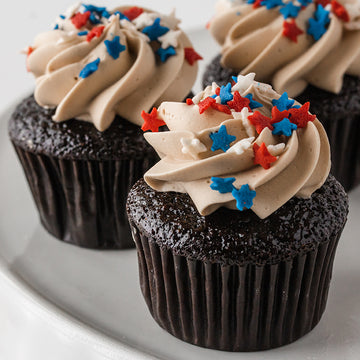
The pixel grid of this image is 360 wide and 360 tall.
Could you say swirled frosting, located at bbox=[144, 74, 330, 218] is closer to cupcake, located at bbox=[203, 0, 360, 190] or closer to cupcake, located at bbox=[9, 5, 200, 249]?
cupcake, located at bbox=[9, 5, 200, 249]

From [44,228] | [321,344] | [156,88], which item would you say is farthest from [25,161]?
[321,344]

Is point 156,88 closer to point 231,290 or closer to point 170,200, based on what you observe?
point 170,200


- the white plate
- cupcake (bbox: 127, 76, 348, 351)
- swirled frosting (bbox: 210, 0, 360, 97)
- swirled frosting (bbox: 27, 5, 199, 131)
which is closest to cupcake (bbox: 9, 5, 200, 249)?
swirled frosting (bbox: 27, 5, 199, 131)

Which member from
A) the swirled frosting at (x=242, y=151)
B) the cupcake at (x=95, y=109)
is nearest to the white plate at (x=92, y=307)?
the cupcake at (x=95, y=109)

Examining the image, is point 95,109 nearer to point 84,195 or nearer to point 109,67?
point 109,67

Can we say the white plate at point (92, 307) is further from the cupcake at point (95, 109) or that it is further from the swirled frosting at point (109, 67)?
the swirled frosting at point (109, 67)
